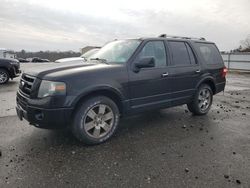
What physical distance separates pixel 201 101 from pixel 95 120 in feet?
10.4

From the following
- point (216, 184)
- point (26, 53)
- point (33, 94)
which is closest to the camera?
point (216, 184)

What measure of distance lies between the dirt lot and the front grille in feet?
2.83

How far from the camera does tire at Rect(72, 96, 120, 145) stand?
3896mm

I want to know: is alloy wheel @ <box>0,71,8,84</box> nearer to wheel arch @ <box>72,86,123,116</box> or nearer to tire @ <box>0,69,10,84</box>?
tire @ <box>0,69,10,84</box>

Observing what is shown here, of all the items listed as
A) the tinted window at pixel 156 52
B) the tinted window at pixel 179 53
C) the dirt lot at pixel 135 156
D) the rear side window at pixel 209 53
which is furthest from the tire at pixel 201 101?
the tinted window at pixel 156 52

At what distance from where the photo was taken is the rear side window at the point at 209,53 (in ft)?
20.0

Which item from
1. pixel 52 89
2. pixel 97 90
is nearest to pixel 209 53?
pixel 97 90

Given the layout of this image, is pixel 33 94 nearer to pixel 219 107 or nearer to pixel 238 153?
pixel 238 153

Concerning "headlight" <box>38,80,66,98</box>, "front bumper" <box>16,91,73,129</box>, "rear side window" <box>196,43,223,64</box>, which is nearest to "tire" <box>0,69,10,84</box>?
"front bumper" <box>16,91,73,129</box>

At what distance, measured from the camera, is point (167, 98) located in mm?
5145

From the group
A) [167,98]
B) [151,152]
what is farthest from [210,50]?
[151,152]

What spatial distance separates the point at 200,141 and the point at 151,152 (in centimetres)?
109

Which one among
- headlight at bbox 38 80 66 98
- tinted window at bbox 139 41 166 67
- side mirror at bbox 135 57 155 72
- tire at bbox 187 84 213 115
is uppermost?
tinted window at bbox 139 41 166 67

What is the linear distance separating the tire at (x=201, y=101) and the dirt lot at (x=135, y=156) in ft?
1.75
